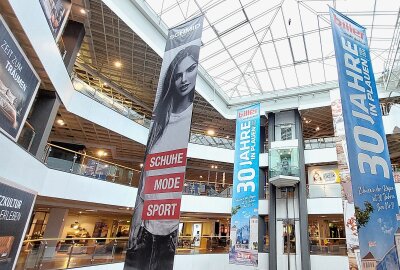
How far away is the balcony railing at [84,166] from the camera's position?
35.7 ft

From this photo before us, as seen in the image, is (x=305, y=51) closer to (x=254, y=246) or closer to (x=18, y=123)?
(x=254, y=246)

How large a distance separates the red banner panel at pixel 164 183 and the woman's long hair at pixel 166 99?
2.31 ft

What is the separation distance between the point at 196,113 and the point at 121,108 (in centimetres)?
770

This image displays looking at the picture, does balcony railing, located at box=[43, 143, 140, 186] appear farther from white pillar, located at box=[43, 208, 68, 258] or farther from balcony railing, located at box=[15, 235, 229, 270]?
white pillar, located at box=[43, 208, 68, 258]

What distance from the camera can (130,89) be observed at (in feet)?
→ 65.5

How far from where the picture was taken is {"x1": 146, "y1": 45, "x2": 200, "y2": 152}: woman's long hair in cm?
536

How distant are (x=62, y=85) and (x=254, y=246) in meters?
11.8

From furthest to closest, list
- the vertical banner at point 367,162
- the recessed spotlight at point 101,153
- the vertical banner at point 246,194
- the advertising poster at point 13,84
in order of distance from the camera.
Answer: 1. the recessed spotlight at point 101,153
2. the vertical banner at point 246,194
3. the advertising poster at point 13,84
4. the vertical banner at point 367,162

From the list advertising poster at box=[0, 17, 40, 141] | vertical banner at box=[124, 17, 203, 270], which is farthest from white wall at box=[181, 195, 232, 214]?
vertical banner at box=[124, 17, 203, 270]

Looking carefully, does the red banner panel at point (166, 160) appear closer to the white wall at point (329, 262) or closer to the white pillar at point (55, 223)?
the white pillar at point (55, 223)

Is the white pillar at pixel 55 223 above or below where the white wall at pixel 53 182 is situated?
below

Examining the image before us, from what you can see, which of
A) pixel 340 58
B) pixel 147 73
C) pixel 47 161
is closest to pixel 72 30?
pixel 147 73

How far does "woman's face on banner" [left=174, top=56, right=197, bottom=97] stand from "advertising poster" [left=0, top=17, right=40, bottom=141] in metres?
4.77

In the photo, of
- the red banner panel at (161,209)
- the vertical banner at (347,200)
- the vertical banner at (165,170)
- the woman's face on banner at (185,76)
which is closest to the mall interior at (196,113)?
the vertical banner at (347,200)
